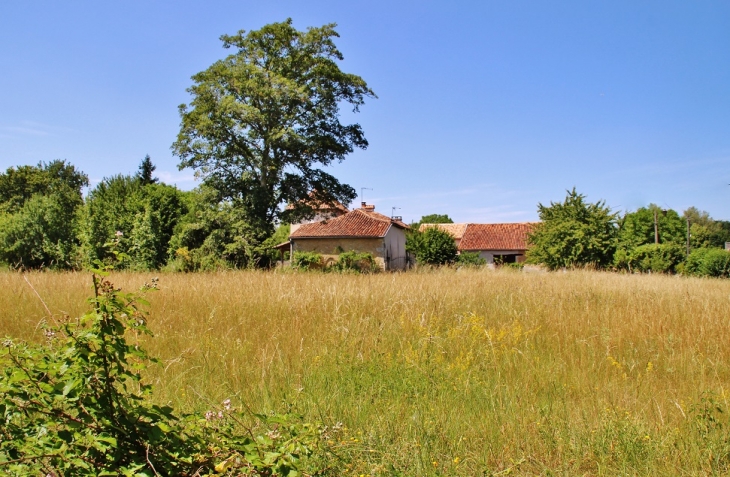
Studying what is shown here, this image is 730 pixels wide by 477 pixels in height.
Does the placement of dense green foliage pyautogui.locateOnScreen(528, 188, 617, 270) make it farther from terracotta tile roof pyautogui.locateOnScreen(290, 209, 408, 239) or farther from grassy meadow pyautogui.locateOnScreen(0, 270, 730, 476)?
grassy meadow pyautogui.locateOnScreen(0, 270, 730, 476)

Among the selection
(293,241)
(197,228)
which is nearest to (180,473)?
(197,228)

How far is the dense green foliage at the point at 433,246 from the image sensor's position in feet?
110

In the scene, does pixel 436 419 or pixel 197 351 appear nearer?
pixel 436 419

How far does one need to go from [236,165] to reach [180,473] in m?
21.7

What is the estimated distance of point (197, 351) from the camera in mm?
4539

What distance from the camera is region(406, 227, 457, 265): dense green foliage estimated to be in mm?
33594

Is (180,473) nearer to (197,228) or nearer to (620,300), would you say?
(620,300)

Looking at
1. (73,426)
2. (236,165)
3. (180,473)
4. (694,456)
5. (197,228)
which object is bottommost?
(694,456)

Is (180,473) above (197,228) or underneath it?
underneath

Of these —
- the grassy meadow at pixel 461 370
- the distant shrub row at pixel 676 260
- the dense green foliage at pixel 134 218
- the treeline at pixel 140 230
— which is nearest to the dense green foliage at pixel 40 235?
the treeline at pixel 140 230

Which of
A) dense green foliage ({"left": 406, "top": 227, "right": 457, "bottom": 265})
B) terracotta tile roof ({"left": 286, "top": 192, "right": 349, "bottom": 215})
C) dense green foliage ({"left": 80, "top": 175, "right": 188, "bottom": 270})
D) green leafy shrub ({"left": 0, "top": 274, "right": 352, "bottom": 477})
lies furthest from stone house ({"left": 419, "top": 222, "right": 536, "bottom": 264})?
green leafy shrub ({"left": 0, "top": 274, "right": 352, "bottom": 477})

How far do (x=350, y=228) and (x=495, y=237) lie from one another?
23186 millimetres

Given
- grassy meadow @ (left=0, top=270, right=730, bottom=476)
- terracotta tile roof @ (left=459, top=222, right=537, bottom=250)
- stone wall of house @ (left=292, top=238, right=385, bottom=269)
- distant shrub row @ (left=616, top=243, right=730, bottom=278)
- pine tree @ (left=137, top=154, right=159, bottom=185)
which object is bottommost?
grassy meadow @ (left=0, top=270, right=730, bottom=476)

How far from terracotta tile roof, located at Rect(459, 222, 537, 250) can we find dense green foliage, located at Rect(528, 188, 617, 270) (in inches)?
853
